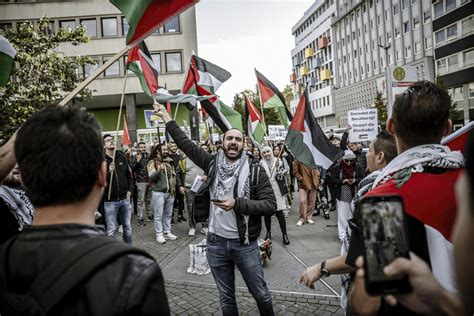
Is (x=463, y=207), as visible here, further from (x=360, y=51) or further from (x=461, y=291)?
(x=360, y=51)

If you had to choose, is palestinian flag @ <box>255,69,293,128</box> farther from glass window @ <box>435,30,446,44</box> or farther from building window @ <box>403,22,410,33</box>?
building window @ <box>403,22,410,33</box>

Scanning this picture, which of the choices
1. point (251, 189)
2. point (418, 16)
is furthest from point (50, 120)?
point (418, 16)

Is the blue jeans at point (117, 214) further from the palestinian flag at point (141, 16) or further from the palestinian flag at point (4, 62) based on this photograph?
the palestinian flag at point (141, 16)

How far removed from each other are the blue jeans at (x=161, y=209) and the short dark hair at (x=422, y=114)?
21.8 ft

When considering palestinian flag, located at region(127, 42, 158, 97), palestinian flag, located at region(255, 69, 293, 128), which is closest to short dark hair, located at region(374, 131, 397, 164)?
palestinian flag, located at region(127, 42, 158, 97)

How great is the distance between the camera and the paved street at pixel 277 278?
4355mm

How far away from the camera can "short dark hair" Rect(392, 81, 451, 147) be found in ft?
5.23

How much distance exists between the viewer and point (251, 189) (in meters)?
3.53

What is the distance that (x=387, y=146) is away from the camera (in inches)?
119

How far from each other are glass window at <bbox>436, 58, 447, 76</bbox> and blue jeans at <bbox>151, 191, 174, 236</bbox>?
39432 millimetres

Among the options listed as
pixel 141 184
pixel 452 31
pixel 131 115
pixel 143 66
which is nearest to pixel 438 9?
pixel 452 31

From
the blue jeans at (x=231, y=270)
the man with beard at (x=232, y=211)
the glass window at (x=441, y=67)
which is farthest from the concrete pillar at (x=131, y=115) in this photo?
the glass window at (x=441, y=67)

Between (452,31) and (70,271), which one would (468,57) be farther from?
(70,271)

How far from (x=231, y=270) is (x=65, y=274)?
245 centimetres
